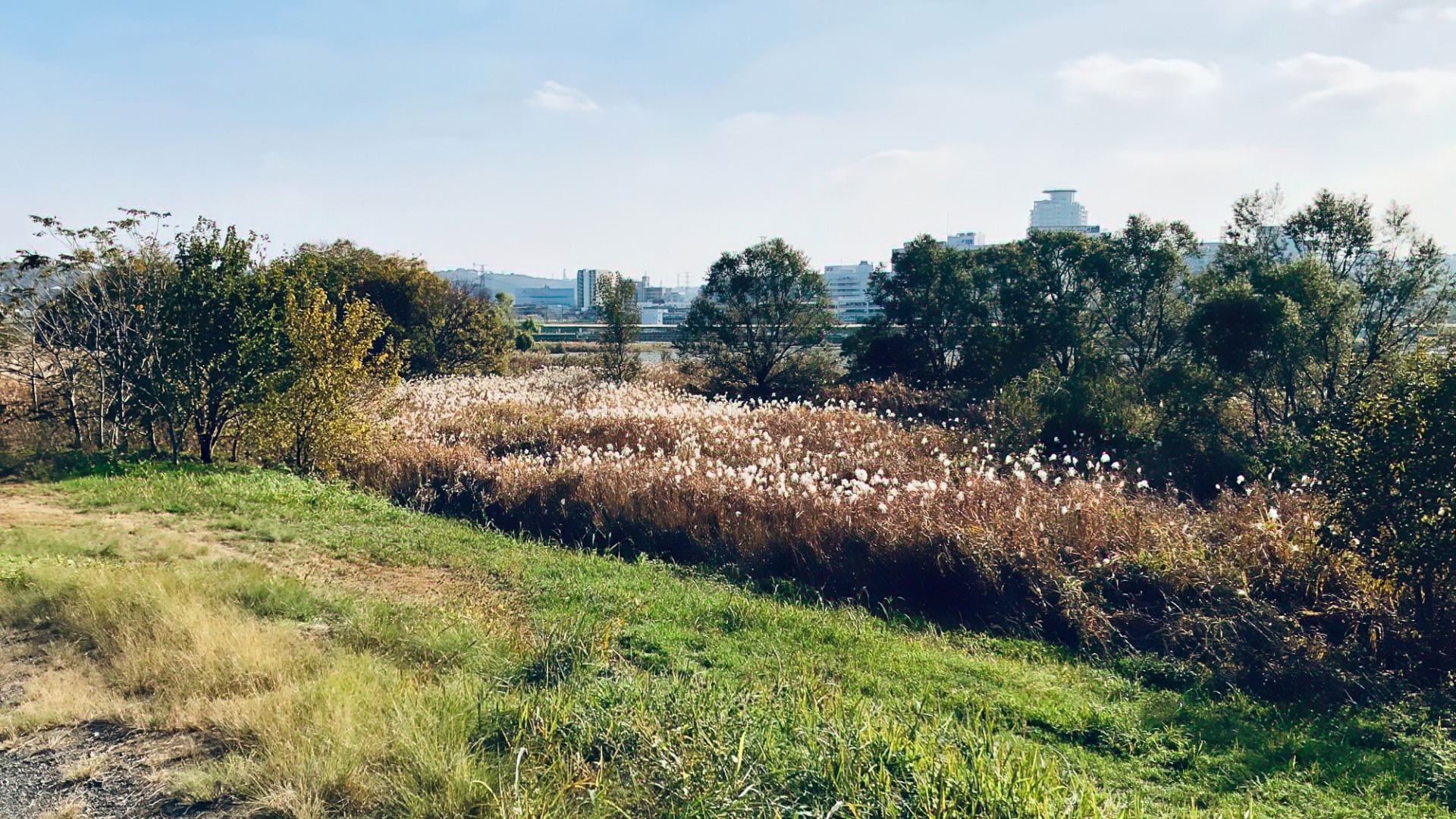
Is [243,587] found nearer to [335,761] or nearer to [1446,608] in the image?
[335,761]

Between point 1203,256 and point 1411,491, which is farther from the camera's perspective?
point 1203,256

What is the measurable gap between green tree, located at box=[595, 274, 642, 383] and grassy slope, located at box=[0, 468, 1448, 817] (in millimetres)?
18924

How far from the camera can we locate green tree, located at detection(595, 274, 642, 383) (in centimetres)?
2648

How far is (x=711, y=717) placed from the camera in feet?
14.1

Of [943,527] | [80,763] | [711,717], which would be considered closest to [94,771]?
[80,763]

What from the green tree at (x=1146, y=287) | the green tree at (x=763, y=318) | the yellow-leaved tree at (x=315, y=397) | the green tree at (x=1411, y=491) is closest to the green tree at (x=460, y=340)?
the green tree at (x=763, y=318)

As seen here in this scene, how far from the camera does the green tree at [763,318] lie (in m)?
25.1

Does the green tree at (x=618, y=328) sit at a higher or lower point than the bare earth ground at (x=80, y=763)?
higher

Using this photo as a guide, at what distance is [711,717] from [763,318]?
848 inches

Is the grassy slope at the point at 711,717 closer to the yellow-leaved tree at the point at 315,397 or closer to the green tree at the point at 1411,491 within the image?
the green tree at the point at 1411,491

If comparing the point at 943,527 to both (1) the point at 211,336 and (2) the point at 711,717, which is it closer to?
(2) the point at 711,717


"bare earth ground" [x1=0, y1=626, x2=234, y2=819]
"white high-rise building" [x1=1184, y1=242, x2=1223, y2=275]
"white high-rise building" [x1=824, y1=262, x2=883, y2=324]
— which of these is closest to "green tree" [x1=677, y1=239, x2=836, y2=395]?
"white high-rise building" [x1=1184, y1=242, x2=1223, y2=275]

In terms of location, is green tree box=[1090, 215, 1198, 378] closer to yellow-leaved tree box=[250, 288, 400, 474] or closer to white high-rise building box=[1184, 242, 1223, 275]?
white high-rise building box=[1184, 242, 1223, 275]

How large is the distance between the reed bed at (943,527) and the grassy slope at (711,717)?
0.73m
